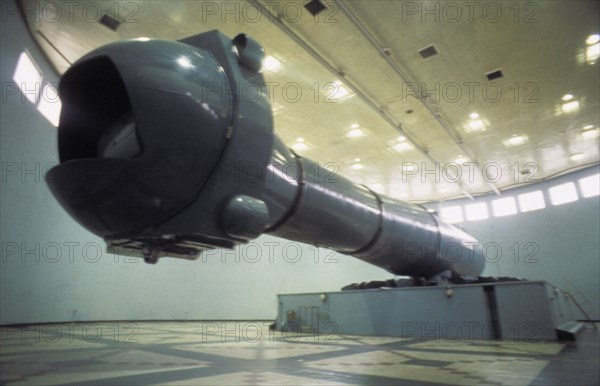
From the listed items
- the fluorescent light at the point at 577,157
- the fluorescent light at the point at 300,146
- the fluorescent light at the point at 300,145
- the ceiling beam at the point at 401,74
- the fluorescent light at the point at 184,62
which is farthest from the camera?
the fluorescent light at the point at 577,157

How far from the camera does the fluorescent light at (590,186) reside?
37.0ft

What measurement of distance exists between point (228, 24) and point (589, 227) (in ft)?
39.9

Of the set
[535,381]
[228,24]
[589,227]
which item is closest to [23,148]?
[228,24]

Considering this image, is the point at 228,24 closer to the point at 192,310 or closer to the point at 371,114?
the point at 371,114

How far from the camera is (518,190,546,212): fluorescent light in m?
12.6

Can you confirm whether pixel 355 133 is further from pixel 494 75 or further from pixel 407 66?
pixel 494 75

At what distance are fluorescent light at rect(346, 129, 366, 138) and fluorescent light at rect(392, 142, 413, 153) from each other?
131 centimetres

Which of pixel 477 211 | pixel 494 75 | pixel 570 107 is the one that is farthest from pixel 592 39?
pixel 477 211

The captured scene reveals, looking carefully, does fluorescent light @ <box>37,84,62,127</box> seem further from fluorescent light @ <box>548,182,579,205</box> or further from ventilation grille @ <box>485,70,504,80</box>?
fluorescent light @ <box>548,182,579,205</box>

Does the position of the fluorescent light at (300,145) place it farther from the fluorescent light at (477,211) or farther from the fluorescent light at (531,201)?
the fluorescent light at (531,201)

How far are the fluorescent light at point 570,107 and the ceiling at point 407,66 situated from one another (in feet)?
0.19

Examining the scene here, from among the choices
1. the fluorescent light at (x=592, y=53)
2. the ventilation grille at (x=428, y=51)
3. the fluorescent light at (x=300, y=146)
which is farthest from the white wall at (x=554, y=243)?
the ventilation grille at (x=428, y=51)

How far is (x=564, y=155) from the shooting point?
11.0 metres

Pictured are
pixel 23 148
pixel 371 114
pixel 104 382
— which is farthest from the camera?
pixel 371 114
